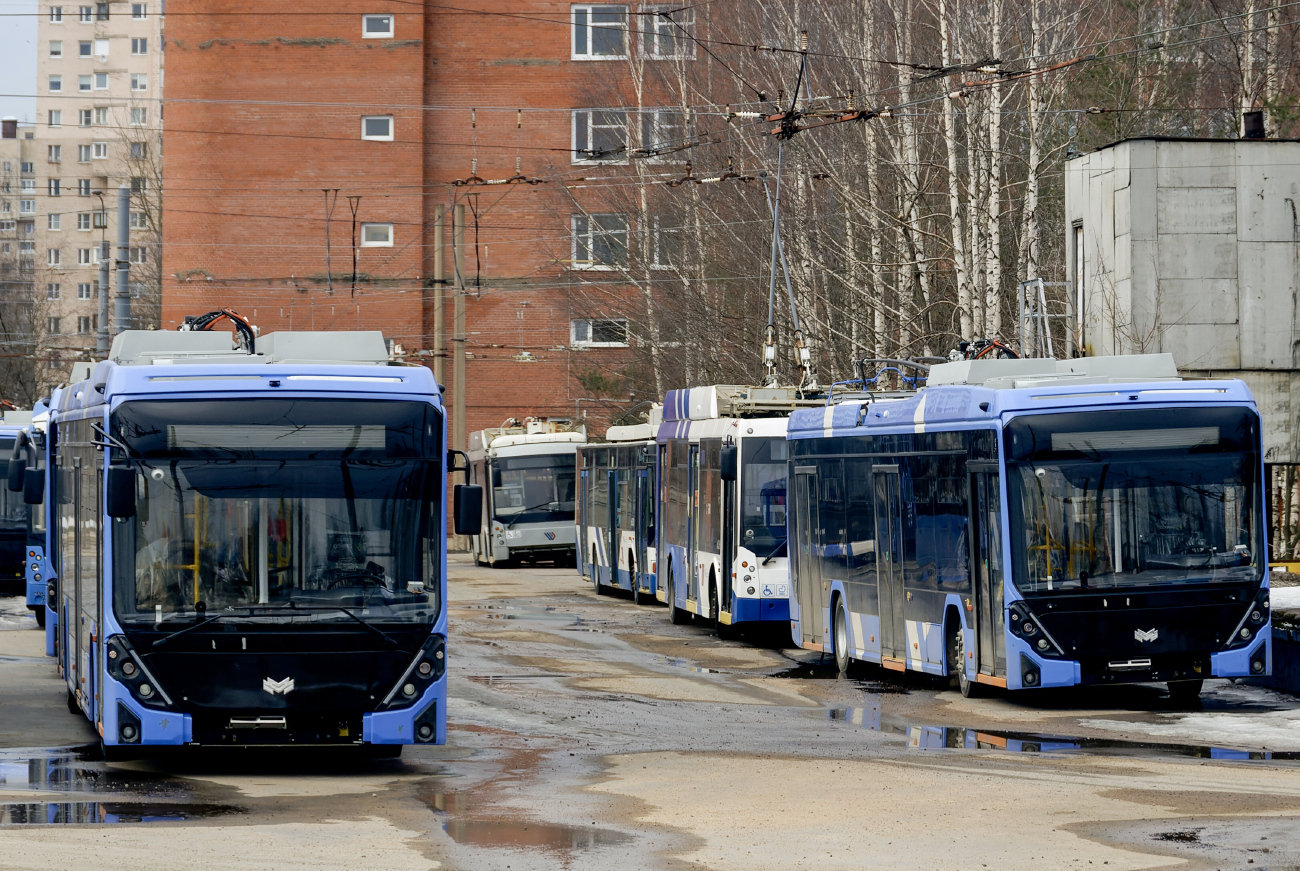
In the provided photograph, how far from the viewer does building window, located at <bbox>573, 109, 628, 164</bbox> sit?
163 ft

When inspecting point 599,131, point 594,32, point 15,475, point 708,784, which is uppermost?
point 594,32

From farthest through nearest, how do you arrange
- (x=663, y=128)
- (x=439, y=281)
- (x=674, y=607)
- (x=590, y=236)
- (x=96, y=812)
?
(x=590, y=236)
(x=663, y=128)
(x=439, y=281)
(x=674, y=607)
(x=96, y=812)

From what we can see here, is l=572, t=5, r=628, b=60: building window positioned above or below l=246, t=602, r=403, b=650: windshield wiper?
above

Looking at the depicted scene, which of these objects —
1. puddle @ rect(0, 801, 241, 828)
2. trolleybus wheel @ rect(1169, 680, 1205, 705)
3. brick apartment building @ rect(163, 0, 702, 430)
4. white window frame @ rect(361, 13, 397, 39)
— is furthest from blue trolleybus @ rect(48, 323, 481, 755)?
white window frame @ rect(361, 13, 397, 39)

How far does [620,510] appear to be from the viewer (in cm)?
3469

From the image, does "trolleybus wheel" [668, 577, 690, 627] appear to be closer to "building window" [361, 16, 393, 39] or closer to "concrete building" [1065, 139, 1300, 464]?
"concrete building" [1065, 139, 1300, 464]

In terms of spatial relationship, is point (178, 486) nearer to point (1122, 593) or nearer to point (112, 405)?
point (112, 405)

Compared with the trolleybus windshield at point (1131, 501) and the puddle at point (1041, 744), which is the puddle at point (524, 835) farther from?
the trolleybus windshield at point (1131, 501)

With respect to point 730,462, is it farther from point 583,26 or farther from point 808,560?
point 583,26

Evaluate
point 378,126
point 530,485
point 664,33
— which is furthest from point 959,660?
point 378,126

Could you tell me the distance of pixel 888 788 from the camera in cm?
1169

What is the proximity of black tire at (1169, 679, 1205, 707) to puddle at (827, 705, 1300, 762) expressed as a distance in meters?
2.66

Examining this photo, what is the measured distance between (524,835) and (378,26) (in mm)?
49378

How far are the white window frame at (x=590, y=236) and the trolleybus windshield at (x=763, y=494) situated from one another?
79.6 feet
